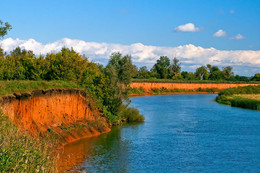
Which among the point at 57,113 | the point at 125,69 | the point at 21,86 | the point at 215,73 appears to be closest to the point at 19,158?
the point at 21,86

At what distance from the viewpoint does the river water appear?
23.1 metres

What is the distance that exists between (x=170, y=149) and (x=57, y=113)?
9769 mm

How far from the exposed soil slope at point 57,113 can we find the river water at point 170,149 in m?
1.37

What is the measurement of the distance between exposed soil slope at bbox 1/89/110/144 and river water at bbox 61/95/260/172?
1.37m

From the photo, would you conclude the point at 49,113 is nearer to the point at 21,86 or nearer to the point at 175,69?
the point at 21,86

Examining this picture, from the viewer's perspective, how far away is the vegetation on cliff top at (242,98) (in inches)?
2610

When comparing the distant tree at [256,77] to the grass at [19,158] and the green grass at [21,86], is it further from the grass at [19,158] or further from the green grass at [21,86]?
the grass at [19,158]

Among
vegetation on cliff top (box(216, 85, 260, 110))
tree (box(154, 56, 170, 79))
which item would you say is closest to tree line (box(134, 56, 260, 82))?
tree (box(154, 56, 170, 79))

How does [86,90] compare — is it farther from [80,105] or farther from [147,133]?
[147,133]

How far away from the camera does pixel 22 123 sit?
24.4 meters

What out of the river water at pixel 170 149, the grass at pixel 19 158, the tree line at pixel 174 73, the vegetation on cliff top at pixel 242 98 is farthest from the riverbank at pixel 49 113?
the tree line at pixel 174 73

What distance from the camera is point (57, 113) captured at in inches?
1206

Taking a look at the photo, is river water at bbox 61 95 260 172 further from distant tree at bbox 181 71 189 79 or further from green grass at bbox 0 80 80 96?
distant tree at bbox 181 71 189 79

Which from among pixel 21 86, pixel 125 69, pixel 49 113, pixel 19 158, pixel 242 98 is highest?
pixel 125 69
